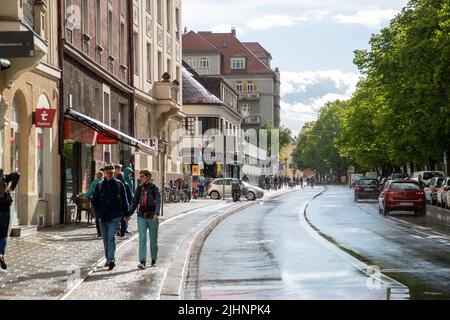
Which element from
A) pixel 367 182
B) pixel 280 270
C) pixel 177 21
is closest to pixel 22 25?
pixel 280 270

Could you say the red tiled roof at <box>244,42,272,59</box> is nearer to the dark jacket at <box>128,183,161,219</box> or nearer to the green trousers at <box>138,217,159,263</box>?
the dark jacket at <box>128,183,161,219</box>

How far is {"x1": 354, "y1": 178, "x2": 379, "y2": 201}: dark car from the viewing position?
172 ft

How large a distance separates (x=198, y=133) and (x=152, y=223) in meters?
63.4

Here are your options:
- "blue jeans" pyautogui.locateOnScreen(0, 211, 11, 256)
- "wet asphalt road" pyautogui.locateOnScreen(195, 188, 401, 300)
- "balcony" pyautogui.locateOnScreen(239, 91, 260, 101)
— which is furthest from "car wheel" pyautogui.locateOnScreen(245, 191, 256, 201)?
"balcony" pyautogui.locateOnScreen(239, 91, 260, 101)

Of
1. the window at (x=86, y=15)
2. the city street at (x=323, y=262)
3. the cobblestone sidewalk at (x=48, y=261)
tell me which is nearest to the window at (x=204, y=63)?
the window at (x=86, y=15)

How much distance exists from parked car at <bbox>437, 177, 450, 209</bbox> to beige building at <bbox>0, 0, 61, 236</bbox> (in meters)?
23.7

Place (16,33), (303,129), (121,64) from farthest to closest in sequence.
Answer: (303,129) < (121,64) < (16,33)

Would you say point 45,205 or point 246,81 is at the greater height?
point 246,81

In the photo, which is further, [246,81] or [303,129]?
[303,129]

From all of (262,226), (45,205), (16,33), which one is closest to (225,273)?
(16,33)

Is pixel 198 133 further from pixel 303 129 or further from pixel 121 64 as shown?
pixel 303 129

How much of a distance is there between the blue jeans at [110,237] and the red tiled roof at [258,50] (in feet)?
436

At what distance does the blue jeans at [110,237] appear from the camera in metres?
13.6

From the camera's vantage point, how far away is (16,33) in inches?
472
